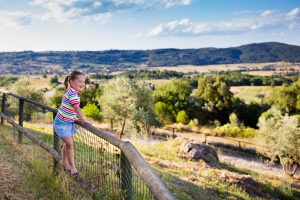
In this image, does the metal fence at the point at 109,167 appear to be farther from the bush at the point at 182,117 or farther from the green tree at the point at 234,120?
the bush at the point at 182,117

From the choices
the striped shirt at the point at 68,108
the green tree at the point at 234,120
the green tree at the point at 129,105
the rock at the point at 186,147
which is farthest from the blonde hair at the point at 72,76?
the green tree at the point at 234,120

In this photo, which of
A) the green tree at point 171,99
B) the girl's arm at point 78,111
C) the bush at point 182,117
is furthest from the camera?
the green tree at point 171,99

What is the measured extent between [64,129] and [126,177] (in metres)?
1.78

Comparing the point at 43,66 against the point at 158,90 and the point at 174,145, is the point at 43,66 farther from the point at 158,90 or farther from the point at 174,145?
the point at 174,145

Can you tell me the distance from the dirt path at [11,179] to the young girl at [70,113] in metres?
1.00

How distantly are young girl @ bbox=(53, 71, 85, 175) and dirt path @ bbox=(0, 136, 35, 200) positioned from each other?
3.29 ft

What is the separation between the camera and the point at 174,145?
65.2 ft

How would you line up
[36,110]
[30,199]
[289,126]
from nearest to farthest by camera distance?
[30,199], [36,110], [289,126]

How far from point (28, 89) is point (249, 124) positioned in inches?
1334

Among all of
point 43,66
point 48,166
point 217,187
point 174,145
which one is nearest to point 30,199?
point 48,166

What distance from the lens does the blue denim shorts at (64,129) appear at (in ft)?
17.3

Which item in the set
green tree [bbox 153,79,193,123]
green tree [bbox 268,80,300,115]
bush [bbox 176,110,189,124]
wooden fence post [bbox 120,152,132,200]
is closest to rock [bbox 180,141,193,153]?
wooden fence post [bbox 120,152,132,200]

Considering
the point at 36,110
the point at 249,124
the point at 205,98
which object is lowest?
the point at 249,124

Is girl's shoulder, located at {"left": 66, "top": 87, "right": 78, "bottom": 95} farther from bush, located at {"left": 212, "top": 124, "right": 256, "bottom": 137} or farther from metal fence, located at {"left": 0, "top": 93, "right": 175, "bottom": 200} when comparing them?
bush, located at {"left": 212, "top": 124, "right": 256, "bottom": 137}
